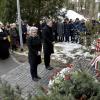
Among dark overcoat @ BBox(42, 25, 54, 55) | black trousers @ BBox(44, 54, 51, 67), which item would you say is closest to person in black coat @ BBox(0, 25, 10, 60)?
black trousers @ BBox(44, 54, 51, 67)

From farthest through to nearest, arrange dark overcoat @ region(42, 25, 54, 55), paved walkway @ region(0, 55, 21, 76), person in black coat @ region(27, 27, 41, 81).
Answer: paved walkway @ region(0, 55, 21, 76), dark overcoat @ region(42, 25, 54, 55), person in black coat @ region(27, 27, 41, 81)

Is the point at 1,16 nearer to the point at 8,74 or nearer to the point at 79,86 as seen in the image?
the point at 8,74

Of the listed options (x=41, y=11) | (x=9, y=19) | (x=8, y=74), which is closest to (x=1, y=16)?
(x=9, y=19)

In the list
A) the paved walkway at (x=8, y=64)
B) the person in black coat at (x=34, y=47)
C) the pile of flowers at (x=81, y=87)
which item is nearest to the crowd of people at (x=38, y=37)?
the person in black coat at (x=34, y=47)

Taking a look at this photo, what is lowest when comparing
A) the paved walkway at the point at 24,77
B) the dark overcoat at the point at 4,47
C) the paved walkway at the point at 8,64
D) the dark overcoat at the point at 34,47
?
the paved walkway at the point at 8,64

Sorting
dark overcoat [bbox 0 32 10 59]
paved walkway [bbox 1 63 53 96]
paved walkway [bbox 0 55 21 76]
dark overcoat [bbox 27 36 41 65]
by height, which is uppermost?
dark overcoat [bbox 27 36 41 65]

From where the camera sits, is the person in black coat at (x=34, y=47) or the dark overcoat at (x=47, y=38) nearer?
the person in black coat at (x=34, y=47)

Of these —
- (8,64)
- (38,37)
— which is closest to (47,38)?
(38,37)

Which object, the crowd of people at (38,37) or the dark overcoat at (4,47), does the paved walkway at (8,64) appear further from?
the crowd of people at (38,37)

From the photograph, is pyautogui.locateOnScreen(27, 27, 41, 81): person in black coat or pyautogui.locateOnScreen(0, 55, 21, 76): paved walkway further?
pyautogui.locateOnScreen(0, 55, 21, 76): paved walkway

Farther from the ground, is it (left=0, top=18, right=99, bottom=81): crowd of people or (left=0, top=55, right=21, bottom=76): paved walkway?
(left=0, top=18, right=99, bottom=81): crowd of people

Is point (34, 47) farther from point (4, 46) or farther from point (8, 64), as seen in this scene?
point (4, 46)

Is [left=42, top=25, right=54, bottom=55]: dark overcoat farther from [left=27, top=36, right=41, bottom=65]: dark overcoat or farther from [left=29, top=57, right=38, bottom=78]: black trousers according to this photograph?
[left=29, top=57, right=38, bottom=78]: black trousers

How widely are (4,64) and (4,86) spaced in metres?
8.80
